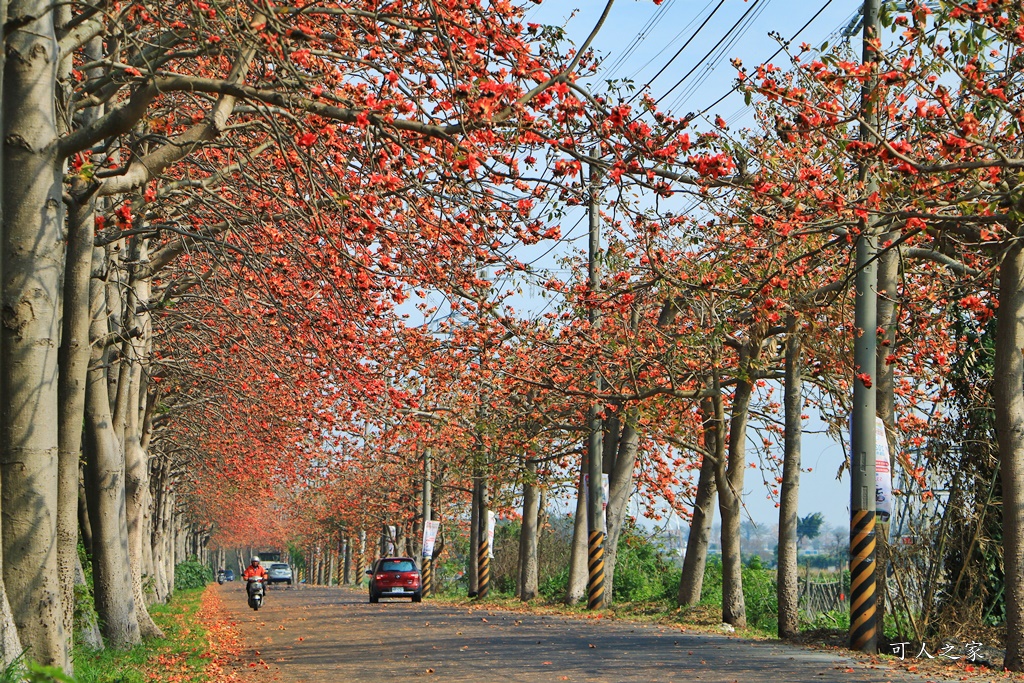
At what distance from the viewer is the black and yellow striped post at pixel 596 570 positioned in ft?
85.9

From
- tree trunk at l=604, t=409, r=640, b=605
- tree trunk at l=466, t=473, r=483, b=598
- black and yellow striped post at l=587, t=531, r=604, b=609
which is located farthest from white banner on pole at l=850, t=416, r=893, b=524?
tree trunk at l=466, t=473, r=483, b=598

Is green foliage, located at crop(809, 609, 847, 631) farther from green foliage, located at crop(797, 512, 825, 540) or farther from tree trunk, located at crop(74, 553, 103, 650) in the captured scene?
green foliage, located at crop(797, 512, 825, 540)

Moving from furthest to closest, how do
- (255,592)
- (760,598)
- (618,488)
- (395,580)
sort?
(395,580)
(255,592)
(618,488)
(760,598)

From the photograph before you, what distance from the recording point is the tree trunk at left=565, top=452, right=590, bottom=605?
30938mm

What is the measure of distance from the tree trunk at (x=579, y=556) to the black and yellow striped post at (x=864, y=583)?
15.6m

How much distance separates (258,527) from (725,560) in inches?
3442

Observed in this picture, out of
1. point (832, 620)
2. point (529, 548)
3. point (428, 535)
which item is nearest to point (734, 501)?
point (832, 620)

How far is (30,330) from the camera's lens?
8930 millimetres

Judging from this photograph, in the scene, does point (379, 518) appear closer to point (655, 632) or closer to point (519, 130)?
point (655, 632)

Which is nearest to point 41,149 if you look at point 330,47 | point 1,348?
point 1,348

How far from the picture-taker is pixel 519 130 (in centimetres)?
875

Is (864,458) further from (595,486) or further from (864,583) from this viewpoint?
(595,486)

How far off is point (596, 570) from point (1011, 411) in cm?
1491

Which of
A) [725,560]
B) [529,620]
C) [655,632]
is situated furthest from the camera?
[529,620]
